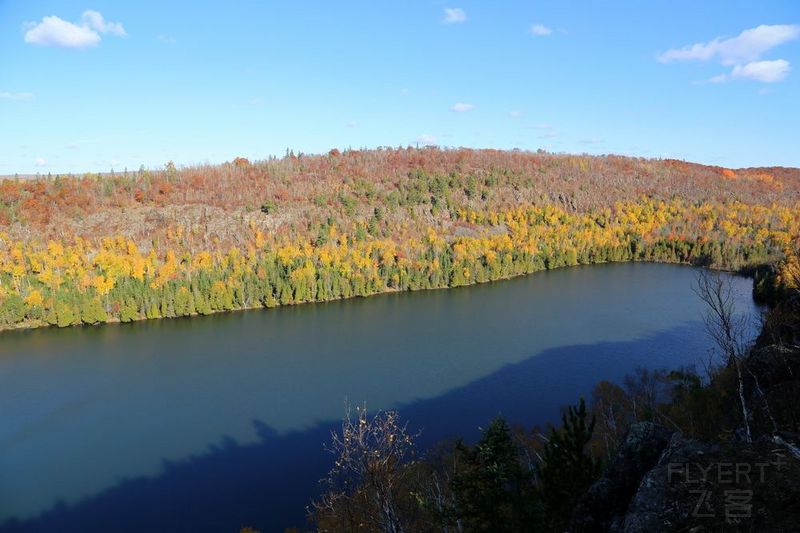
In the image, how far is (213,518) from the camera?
23.4m

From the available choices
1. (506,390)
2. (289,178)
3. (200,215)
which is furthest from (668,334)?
(289,178)

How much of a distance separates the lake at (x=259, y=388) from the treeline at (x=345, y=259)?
4306 millimetres

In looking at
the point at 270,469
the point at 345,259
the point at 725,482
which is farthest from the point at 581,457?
the point at 345,259

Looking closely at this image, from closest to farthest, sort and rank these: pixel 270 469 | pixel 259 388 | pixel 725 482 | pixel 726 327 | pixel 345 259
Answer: pixel 725 482 → pixel 726 327 → pixel 270 469 → pixel 259 388 → pixel 345 259

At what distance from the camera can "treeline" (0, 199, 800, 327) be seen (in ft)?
205

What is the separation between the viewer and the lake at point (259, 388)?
25594 millimetres

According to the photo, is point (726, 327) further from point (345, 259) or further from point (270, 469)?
point (345, 259)

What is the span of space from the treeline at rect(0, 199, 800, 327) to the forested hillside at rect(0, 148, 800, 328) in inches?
11.1

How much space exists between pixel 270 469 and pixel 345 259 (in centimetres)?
5323

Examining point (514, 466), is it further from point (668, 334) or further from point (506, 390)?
point (668, 334)

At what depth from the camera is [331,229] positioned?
8925cm

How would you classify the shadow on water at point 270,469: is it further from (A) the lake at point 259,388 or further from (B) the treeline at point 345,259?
(B) the treeline at point 345,259

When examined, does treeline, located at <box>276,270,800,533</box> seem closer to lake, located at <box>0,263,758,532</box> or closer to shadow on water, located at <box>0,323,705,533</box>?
shadow on water, located at <box>0,323,705,533</box>

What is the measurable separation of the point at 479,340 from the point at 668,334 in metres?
18.8
